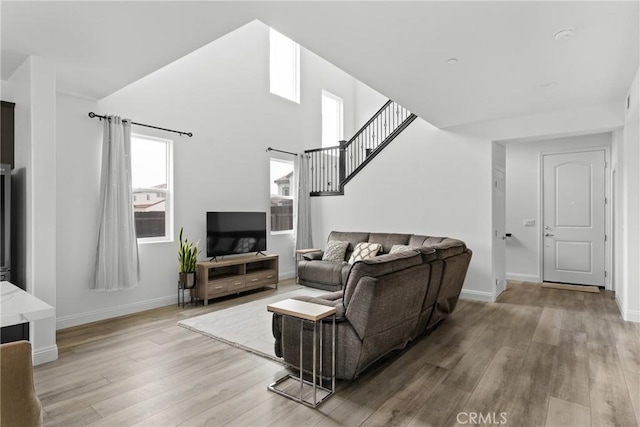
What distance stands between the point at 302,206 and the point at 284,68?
116 inches

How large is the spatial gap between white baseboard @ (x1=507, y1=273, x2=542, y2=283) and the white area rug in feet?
15.7

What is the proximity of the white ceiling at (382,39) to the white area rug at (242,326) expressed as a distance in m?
2.65

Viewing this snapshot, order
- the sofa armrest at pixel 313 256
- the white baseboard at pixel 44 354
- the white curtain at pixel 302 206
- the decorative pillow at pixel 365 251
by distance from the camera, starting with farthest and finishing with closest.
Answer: the white curtain at pixel 302 206 → the sofa armrest at pixel 313 256 → the decorative pillow at pixel 365 251 → the white baseboard at pixel 44 354

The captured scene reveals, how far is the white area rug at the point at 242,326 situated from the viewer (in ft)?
10.8

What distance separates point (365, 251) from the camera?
568 cm

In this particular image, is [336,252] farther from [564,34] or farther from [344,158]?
[564,34]

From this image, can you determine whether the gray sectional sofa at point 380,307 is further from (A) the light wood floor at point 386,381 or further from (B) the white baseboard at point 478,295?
(B) the white baseboard at point 478,295

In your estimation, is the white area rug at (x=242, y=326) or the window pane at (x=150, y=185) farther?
the window pane at (x=150, y=185)

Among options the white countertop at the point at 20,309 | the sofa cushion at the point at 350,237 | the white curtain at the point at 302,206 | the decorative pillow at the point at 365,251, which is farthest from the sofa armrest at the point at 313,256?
the white countertop at the point at 20,309

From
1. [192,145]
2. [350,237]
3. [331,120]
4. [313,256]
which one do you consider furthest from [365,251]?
[331,120]

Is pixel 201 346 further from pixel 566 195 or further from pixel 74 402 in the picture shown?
pixel 566 195

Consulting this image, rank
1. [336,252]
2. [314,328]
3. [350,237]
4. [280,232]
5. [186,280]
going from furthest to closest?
[280,232], [350,237], [336,252], [186,280], [314,328]

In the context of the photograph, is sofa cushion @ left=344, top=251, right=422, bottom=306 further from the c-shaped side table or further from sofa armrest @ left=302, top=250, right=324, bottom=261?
sofa armrest @ left=302, top=250, right=324, bottom=261

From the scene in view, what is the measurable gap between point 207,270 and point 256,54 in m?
3.91
